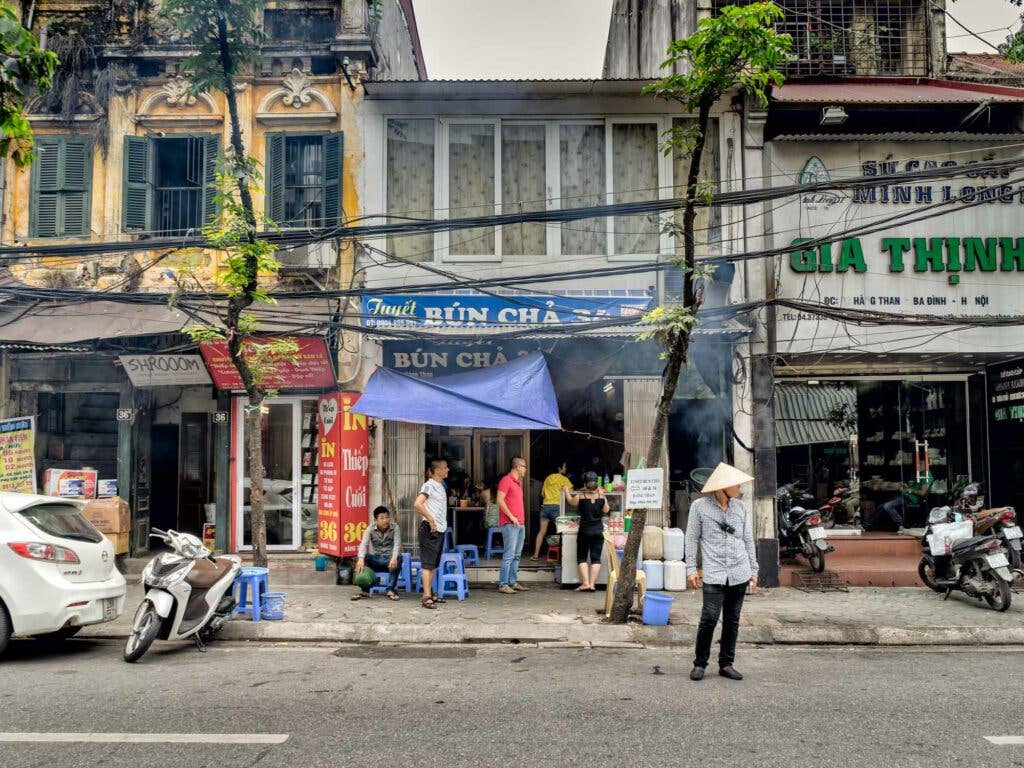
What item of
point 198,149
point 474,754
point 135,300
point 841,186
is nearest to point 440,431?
point 135,300

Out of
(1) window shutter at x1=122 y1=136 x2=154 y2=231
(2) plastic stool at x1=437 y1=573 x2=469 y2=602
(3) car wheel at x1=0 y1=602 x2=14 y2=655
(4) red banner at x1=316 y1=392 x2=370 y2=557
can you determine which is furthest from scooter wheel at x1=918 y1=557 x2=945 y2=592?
(1) window shutter at x1=122 y1=136 x2=154 y2=231

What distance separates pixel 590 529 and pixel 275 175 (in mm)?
7463

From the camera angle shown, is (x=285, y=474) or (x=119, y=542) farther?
(x=285, y=474)

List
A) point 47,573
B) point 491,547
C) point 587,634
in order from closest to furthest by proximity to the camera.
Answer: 1. point 47,573
2. point 587,634
3. point 491,547

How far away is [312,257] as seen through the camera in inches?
477

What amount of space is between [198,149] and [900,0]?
12869 mm

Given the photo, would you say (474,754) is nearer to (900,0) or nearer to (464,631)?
(464,631)

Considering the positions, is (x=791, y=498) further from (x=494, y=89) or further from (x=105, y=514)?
(x=105, y=514)

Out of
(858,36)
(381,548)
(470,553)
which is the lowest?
(470,553)

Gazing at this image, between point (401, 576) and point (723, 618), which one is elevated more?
point (723, 618)

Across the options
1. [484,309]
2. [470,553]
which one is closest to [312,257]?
[484,309]

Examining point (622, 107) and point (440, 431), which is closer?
point (622, 107)

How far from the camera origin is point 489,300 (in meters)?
11.8

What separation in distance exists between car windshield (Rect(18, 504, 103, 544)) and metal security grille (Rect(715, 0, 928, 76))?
13114 mm
